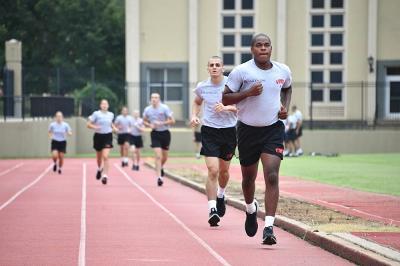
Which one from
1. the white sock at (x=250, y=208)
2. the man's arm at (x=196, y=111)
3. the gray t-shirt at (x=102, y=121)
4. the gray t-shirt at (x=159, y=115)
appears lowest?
the white sock at (x=250, y=208)

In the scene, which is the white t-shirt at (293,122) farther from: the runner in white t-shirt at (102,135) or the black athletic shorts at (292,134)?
the runner in white t-shirt at (102,135)

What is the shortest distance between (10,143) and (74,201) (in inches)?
1003

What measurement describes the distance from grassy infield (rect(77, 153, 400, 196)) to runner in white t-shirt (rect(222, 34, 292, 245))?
28.7 ft

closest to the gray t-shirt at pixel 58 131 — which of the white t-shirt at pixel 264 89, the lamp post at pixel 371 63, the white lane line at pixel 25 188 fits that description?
the white lane line at pixel 25 188

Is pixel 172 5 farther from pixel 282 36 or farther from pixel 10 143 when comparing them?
pixel 10 143

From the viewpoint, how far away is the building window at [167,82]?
5281cm

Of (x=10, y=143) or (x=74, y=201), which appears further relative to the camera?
(x=10, y=143)

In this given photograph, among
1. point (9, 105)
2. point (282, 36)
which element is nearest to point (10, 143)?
point (9, 105)

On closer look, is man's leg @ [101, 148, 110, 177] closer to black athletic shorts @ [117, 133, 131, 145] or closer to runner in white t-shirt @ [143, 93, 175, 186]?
runner in white t-shirt @ [143, 93, 175, 186]

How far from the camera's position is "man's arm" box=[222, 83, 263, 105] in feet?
39.9

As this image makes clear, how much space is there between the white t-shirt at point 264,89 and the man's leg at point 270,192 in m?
0.49

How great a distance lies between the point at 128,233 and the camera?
45.9ft

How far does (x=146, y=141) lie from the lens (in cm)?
5081

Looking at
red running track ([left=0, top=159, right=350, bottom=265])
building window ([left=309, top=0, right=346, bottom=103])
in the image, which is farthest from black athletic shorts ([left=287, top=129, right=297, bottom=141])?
red running track ([left=0, top=159, right=350, bottom=265])
